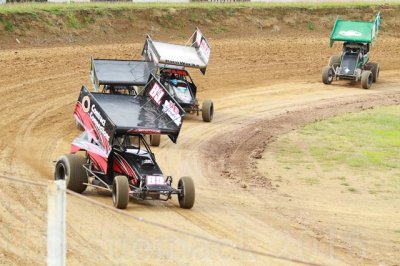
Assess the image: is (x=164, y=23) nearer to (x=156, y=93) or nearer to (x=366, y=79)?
(x=366, y=79)

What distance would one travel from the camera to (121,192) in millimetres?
14531

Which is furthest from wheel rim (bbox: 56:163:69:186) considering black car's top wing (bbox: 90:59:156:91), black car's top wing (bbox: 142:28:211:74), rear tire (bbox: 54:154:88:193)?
black car's top wing (bbox: 142:28:211:74)

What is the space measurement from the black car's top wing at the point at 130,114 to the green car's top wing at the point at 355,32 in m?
15.8

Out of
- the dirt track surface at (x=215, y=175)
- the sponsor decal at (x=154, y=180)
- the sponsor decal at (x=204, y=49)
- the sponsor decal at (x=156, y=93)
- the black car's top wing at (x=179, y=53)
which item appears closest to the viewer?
the dirt track surface at (x=215, y=175)

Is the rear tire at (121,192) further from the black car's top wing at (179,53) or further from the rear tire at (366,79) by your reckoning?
the rear tire at (366,79)

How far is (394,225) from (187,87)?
10.1 meters

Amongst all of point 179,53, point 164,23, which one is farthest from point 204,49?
point 164,23

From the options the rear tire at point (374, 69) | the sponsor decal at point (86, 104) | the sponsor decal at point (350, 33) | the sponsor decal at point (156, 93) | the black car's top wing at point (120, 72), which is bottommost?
the sponsor decal at point (86, 104)

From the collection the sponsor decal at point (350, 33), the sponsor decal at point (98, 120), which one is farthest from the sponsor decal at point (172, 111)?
the sponsor decal at point (350, 33)

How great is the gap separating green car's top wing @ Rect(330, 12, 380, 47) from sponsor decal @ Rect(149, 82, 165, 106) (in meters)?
15.7

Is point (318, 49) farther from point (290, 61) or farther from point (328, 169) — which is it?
point (328, 169)

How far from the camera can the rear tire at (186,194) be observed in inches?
599

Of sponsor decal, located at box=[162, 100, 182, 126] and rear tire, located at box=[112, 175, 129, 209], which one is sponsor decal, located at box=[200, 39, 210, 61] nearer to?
sponsor decal, located at box=[162, 100, 182, 126]

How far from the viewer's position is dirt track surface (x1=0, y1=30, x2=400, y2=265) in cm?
1279
